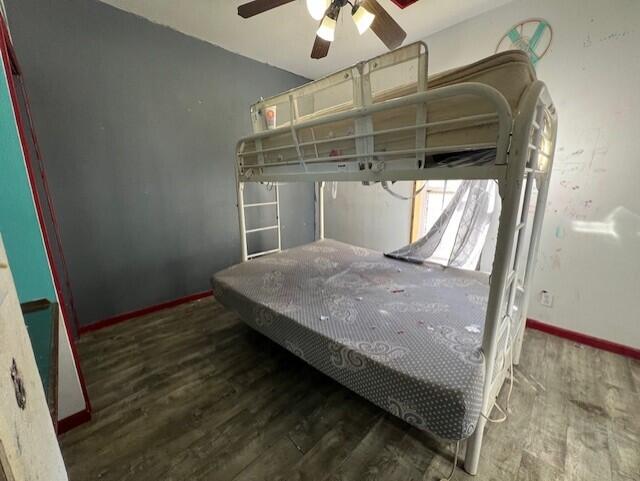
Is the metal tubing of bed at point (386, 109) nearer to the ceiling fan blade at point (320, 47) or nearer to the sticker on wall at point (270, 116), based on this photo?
the sticker on wall at point (270, 116)

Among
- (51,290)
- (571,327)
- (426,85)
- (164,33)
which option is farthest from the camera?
(164,33)

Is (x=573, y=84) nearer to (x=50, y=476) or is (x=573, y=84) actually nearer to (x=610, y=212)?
(x=610, y=212)

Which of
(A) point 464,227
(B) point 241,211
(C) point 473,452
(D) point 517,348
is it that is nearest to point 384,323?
(C) point 473,452

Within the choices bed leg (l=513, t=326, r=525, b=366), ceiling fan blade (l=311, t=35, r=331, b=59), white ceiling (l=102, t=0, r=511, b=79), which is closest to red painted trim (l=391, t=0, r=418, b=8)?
white ceiling (l=102, t=0, r=511, b=79)

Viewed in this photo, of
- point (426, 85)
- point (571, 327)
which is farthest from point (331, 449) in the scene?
point (571, 327)

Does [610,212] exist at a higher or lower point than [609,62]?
lower

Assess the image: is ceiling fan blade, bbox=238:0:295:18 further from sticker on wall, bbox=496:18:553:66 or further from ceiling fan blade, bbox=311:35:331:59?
sticker on wall, bbox=496:18:553:66

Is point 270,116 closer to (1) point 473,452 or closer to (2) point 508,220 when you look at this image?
(2) point 508,220

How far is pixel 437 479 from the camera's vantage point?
3.88 ft

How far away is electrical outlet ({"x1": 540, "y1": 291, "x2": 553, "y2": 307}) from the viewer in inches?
87.0

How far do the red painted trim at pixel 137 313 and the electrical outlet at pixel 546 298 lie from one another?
10.4ft

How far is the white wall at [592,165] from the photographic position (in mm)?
1788

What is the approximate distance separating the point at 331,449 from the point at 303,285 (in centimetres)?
94

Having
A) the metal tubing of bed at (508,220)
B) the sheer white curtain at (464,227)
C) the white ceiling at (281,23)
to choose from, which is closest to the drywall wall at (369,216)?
the sheer white curtain at (464,227)
